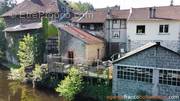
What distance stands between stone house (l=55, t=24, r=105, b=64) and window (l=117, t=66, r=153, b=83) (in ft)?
34.6

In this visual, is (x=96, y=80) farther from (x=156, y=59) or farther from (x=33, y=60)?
(x=33, y=60)

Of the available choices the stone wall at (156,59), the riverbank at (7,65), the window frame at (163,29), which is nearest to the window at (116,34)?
the window frame at (163,29)

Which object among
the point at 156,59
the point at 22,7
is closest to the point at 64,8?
the point at 22,7

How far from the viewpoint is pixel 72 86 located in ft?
94.2

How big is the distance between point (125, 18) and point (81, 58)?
8957mm

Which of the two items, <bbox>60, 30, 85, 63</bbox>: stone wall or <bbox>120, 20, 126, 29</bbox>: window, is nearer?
<bbox>60, 30, 85, 63</bbox>: stone wall

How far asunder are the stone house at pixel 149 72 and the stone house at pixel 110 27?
15.6 m

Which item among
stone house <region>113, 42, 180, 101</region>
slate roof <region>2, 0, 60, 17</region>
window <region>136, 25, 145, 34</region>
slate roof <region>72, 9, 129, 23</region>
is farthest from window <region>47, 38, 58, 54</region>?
stone house <region>113, 42, 180, 101</region>

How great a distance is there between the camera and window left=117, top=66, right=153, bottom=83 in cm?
2591

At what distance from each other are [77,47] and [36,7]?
17.0 meters

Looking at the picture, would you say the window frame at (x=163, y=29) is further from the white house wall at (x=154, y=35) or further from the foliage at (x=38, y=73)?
the foliage at (x=38, y=73)

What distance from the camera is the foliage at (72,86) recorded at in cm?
2866

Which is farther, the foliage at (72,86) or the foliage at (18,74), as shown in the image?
the foliage at (18,74)

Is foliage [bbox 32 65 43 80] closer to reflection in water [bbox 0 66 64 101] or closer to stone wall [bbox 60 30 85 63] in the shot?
reflection in water [bbox 0 66 64 101]
